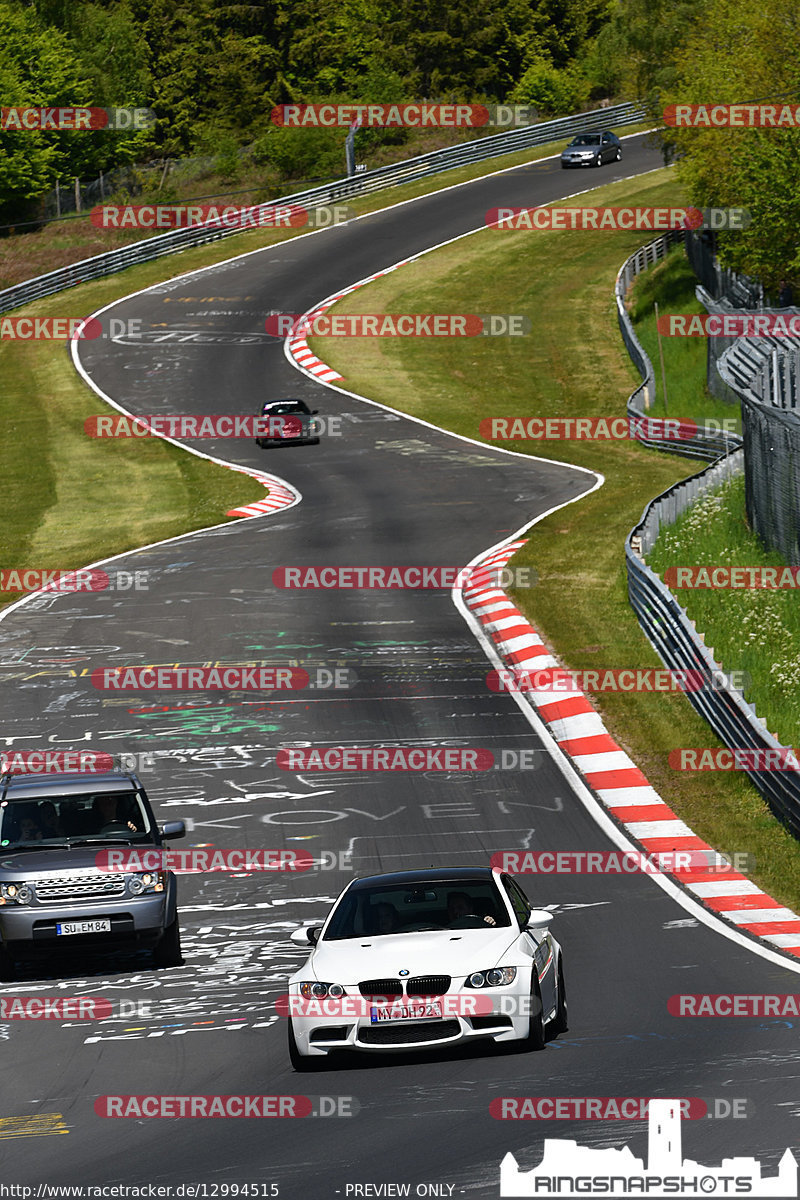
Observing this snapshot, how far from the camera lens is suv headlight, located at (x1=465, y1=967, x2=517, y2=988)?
12.2 m

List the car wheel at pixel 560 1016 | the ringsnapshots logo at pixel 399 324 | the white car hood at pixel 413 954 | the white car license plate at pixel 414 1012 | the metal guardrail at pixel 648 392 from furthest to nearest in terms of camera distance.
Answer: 1. the ringsnapshots logo at pixel 399 324
2. the metal guardrail at pixel 648 392
3. the car wheel at pixel 560 1016
4. the white car hood at pixel 413 954
5. the white car license plate at pixel 414 1012

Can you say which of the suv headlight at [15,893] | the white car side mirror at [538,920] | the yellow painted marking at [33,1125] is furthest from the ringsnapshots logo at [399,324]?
the yellow painted marking at [33,1125]

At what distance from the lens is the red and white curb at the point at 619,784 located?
56.2 feet

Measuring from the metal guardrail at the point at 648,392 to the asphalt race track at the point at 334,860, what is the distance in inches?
140

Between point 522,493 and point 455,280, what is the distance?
1096 inches

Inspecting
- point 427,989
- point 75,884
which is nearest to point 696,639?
point 75,884

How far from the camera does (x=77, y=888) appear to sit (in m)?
15.6

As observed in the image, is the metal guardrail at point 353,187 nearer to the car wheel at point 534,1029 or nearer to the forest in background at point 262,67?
the forest in background at point 262,67

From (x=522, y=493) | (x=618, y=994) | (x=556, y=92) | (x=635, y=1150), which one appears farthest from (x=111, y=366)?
(x=635, y=1150)

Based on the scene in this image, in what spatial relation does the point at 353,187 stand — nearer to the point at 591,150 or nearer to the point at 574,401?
the point at 591,150

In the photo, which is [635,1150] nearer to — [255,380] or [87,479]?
[87,479]

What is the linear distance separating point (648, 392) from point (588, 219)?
2501 centimetres

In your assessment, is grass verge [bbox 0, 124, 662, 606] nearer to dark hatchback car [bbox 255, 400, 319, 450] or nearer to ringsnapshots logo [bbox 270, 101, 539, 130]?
dark hatchback car [bbox 255, 400, 319, 450]

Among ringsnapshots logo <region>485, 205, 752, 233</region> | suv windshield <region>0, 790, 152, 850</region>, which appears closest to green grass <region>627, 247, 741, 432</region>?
ringsnapshots logo <region>485, 205, 752, 233</region>
